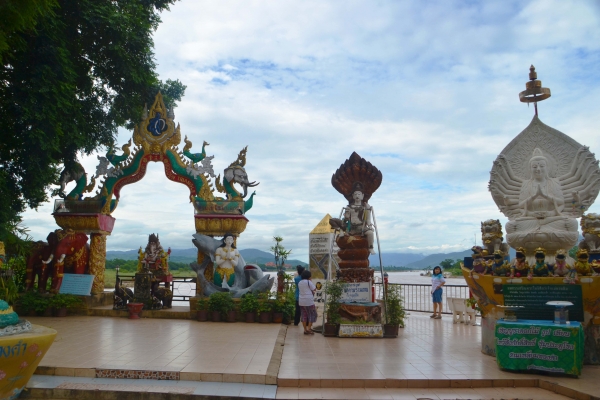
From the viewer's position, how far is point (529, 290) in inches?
303

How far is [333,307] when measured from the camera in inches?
409

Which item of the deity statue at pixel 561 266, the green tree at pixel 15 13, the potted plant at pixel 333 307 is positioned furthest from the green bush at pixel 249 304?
the green tree at pixel 15 13

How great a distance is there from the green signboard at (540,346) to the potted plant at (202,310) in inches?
283

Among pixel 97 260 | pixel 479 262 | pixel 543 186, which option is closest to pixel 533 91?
pixel 543 186

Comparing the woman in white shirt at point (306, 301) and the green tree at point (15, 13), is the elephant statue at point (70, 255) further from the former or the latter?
the woman in white shirt at point (306, 301)

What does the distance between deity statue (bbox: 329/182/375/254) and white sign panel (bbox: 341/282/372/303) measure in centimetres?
95

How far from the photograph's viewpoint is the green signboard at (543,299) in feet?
24.8

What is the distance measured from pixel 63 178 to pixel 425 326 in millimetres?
10632

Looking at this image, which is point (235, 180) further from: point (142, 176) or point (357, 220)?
point (357, 220)

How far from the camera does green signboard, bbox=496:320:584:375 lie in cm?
671

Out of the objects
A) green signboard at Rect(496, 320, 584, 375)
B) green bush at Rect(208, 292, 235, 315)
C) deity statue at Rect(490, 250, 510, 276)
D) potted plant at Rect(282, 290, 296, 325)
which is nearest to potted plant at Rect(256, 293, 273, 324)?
potted plant at Rect(282, 290, 296, 325)

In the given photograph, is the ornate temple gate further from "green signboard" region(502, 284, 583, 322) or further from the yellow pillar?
"green signboard" region(502, 284, 583, 322)

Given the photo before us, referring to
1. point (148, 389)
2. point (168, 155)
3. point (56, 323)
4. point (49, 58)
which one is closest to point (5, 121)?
point (49, 58)

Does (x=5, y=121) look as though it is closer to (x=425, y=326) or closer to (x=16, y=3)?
(x=16, y=3)
